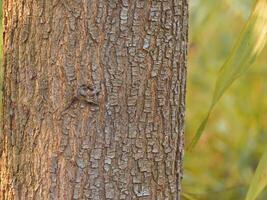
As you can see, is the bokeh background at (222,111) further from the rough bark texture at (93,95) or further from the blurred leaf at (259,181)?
the rough bark texture at (93,95)

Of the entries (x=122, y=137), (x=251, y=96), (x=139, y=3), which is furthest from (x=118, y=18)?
(x=251, y=96)

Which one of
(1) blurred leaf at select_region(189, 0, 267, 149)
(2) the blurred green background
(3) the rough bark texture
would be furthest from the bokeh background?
(3) the rough bark texture

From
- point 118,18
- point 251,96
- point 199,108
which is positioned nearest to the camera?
point 118,18

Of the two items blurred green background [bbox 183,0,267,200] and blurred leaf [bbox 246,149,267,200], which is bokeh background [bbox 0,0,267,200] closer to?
blurred green background [bbox 183,0,267,200]

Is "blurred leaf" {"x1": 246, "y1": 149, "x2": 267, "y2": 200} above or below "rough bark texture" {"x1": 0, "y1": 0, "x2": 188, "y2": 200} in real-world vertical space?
below

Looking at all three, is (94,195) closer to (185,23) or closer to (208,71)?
(185,23)
